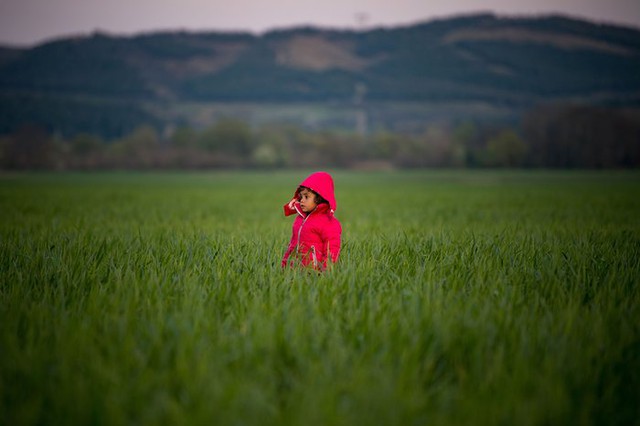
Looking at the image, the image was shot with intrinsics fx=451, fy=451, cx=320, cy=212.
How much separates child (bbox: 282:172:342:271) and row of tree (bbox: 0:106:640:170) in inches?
2667

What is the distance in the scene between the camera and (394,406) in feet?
5.91

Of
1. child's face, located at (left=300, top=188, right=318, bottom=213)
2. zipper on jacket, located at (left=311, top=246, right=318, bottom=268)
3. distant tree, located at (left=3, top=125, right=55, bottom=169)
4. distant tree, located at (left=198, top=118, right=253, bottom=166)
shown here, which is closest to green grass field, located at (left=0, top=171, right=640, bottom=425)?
zipper on jacket, located at (left=311, top=246, right=318, bottom=268)

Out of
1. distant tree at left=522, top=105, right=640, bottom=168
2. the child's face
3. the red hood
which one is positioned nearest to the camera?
the red hood

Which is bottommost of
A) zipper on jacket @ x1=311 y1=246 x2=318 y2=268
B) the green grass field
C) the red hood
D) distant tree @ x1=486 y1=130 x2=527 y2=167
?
the green grass field

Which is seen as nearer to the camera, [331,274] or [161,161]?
[331,274]

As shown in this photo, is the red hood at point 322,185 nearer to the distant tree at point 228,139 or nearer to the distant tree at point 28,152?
the distant tree at point 28,152

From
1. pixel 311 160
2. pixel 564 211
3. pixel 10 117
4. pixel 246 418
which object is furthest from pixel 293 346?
pixel 10 117

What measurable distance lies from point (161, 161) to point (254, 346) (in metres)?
71.2

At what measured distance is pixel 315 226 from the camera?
4.10 m

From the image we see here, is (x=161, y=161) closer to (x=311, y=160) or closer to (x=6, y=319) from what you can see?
(x=311, y=160)

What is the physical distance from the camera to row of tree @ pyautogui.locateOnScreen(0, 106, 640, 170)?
6419 cm

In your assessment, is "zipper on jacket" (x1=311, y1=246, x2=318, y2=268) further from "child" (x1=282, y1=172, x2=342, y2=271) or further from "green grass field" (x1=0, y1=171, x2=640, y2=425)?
→ "green grass field" (x1=0, y1=171, x2=640, y2=425)

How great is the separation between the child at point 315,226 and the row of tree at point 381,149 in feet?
222

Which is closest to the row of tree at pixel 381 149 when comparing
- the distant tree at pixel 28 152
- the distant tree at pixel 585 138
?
the distant tree at pixel 28 152
